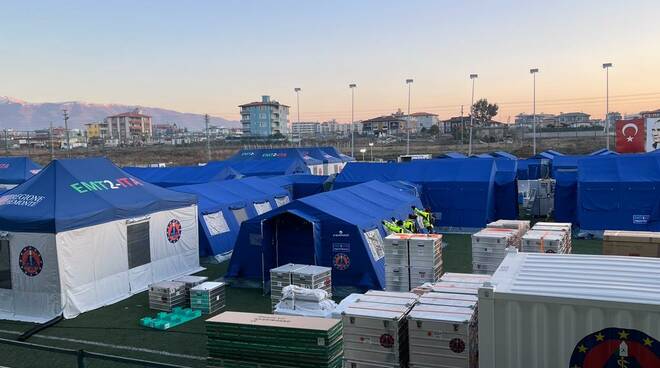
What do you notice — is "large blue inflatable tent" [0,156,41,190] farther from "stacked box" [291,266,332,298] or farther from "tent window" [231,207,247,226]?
"stacked box" [291,266,332,298]

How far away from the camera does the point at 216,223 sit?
17.8 m

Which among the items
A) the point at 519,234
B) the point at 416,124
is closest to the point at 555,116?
the point at 416,124

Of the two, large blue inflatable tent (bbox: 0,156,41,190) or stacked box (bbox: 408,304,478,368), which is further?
large blue inflatable tent (bbox: 0,156,41,190)

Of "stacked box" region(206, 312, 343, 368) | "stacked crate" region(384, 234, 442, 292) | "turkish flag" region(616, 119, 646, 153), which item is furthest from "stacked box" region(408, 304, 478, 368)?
"turkish flag" region(616, 119, 646, 153)

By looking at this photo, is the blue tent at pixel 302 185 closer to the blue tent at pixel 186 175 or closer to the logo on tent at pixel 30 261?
the blue tent at pixel 186 175

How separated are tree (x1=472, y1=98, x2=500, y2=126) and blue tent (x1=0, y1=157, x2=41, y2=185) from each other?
8202 cm

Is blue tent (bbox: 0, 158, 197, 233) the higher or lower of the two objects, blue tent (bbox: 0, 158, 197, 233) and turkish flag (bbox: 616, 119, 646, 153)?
the lower

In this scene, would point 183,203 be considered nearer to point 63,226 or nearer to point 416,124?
point 63,226

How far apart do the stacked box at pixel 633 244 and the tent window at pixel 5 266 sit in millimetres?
12599

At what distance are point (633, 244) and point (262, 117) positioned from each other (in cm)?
11934

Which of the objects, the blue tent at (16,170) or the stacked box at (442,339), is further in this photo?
the blue tent at (16,170)

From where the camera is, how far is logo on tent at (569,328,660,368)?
14.0 ft

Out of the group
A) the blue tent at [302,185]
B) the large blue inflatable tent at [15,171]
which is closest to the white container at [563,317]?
the blue tent at [302,185]

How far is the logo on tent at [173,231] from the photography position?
14.9 metres
